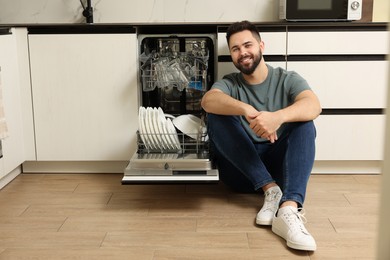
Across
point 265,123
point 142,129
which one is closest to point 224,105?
point 265,123

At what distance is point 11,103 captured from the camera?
2.83 meters

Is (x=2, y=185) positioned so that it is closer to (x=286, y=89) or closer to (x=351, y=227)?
(x=286, y=89)

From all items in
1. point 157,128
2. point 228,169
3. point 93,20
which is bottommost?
point 228,169

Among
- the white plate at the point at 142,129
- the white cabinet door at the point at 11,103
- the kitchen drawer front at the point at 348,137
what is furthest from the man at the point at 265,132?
the white cabinet door at the point at 11,103

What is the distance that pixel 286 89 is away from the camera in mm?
2512

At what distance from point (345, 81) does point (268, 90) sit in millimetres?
591

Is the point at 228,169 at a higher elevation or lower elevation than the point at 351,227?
higher

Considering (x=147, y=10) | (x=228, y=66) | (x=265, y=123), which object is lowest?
(x=265, y=123)

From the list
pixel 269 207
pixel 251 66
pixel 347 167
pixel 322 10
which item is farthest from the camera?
pixel 347 167

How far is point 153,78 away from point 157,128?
14.5 inches

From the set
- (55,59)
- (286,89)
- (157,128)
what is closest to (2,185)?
(55,59)

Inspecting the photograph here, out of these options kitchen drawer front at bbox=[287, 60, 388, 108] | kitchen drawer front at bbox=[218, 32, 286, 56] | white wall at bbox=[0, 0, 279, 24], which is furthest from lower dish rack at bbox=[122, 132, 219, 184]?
white wall at bbox=[0, 0, 279, 24]

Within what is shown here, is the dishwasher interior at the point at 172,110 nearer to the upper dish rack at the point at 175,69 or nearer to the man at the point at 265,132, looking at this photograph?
the upper dish rack at the point at 175,69

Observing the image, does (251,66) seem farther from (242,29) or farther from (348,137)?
(348,137)
